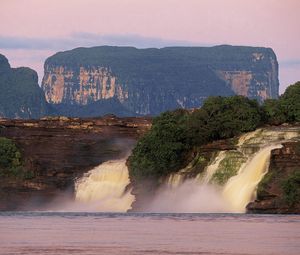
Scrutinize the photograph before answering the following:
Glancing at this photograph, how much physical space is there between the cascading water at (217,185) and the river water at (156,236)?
20.7 meters

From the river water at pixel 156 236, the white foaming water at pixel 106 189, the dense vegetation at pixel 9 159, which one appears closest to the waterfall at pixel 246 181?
the river water at pixel 156 236

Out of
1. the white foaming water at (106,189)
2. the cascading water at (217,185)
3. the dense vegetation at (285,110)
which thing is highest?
the dense vegetation at (285,110)

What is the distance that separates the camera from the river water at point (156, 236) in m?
82.7

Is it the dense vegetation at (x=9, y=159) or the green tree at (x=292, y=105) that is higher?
the green tree at (x=292, y=105)

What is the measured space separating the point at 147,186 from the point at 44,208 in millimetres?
19339

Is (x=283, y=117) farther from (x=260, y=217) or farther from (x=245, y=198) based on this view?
(x=260, y=217)

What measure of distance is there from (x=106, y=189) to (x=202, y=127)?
15561mm

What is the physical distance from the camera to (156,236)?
9625cm

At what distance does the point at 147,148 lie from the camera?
172 metres

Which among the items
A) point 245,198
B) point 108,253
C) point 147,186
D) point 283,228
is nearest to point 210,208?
point 245,198

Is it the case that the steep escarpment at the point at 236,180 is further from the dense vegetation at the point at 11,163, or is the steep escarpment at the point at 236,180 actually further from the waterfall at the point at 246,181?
the dense vegetation at the point at 11,163

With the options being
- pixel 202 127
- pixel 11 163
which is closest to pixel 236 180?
pixel 202 127

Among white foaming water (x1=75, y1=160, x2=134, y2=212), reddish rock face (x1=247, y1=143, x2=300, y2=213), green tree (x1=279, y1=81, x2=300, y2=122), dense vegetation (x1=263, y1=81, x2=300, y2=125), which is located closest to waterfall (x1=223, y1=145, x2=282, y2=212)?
reddish rock face (x1=247, y1=143, x2=300, y2=213)

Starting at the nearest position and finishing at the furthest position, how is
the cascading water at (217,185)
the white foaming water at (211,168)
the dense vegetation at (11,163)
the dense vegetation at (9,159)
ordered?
the cascading water at (217,185) → the white foaming water at (211,168) → the dense vegetation at (11,163) → the dense vegetation at (9,159)
